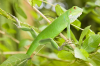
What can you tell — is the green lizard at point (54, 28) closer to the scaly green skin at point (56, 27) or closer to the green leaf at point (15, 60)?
the scaly green skin at point (56, 27)

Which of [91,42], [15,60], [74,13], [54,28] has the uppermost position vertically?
[74,13]

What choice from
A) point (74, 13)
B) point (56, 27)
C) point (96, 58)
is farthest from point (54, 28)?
point (96, 58)

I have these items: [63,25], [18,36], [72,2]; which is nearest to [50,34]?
[63,25]

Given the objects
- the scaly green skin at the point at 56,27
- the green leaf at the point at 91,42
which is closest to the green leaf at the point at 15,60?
the scaly green skin at the point at 56,27

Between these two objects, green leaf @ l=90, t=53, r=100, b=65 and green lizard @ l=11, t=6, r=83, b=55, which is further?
green lizard @ l=11, t=6, r=83, b=55

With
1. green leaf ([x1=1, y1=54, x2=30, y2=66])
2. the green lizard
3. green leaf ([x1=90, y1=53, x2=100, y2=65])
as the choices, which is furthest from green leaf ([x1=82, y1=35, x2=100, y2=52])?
green leaf ([x1=1, y1=54, x2=30, y2=66])

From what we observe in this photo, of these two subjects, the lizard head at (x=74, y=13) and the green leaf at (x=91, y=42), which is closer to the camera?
the green leaf at (x=91, y=42)

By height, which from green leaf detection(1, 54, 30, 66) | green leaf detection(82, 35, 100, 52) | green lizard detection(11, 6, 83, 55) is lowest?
green leaf detection(1, 54, 30, 66)

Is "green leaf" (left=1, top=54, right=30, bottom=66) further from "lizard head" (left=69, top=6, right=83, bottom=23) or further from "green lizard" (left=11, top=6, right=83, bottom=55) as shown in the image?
"lizard head" (left=69, top=6, right=83, bottom=23)

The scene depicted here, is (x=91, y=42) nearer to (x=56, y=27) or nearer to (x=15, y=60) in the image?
(x=56, y=27)
